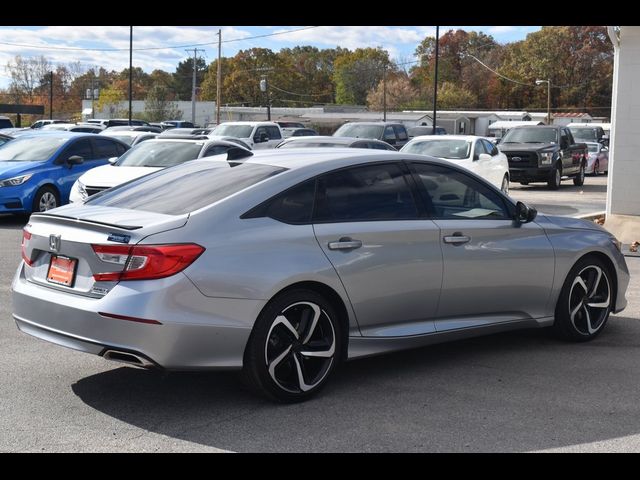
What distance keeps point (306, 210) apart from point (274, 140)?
21579mm

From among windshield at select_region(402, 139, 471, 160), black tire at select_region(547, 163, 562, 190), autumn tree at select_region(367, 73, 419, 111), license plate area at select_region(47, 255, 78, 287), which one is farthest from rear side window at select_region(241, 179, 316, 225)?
autumn tree at select_region(367, 73, 419, 111)

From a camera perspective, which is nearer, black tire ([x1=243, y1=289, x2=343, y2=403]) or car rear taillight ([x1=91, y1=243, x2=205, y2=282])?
car rear taillight ([x1=91, y1=243, x2=205, y2=282])

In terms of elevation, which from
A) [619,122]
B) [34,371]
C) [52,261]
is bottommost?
[34,371]

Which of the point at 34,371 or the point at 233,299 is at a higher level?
the point at 233,299

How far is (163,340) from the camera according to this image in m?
5.04

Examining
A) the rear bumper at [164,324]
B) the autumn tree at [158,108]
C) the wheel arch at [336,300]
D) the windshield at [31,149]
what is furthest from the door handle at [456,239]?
the autumn tree at [158,108]

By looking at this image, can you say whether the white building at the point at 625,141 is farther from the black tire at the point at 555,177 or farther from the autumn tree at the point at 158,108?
the autumn tree at the point at 158,108

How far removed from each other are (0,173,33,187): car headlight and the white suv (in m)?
11.4

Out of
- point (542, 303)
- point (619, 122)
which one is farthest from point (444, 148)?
point (542, 303)

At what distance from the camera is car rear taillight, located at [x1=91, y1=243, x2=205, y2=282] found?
509 cm

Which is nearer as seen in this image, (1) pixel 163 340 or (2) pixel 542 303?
(1) pixel 163 340

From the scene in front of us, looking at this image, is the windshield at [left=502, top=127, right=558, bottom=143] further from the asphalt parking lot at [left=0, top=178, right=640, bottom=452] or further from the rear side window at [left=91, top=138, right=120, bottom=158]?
the asphalt parking lot at [left=0, top=178, right=640, bottom=452]
